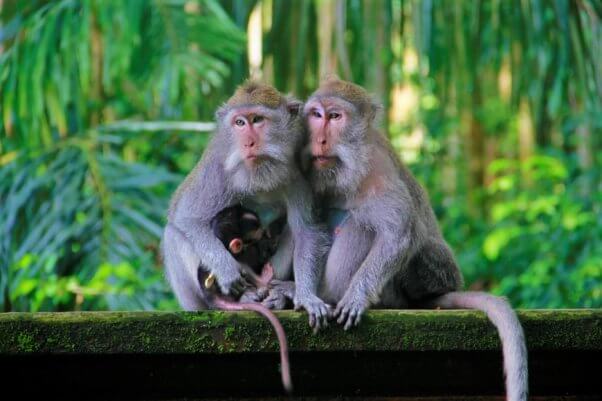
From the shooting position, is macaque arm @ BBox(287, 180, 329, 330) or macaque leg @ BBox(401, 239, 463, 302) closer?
macaque arm @ BBox(287, 180, 329, 330)

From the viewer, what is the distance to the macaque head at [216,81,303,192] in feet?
13.5

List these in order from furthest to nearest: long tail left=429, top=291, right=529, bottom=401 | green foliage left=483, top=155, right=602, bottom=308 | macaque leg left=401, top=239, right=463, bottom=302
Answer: green foliage left=483, top=155, right=602, bottom=308 → macaque leg left=401, top=239, right=463, bottom=302 → long tail left=429, top=291, right=529, bottom=401

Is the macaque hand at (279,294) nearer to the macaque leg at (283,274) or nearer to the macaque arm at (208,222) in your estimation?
the macaque leg at (283,274)

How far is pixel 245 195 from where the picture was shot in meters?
4.27

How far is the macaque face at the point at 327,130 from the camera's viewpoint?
4.06m

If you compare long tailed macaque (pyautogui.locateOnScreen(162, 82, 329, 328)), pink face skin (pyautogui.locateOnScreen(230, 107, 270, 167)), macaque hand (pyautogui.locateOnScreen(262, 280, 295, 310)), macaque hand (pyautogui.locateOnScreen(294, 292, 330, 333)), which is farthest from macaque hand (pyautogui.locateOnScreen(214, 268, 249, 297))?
pink face skin (pyautogui.locateOnScreen(230, 107, 270, 167))

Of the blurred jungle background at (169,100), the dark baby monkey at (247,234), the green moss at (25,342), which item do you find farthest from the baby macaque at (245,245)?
the blurred jungle background at (169,100)

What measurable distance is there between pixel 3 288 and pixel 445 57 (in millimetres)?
4005

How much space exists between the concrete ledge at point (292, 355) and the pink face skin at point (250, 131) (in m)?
0.85

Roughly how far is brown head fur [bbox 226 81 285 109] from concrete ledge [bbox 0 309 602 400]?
42.5 inches

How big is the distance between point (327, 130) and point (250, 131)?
337 mm

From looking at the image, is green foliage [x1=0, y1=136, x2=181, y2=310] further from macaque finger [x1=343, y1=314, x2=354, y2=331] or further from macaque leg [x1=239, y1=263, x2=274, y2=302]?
macaque finger [x1=343, y1=314, x2=354, y2=331]

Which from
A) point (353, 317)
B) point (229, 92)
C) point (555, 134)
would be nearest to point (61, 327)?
point (353, 317)

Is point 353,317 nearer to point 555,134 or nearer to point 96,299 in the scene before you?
point 96,299
